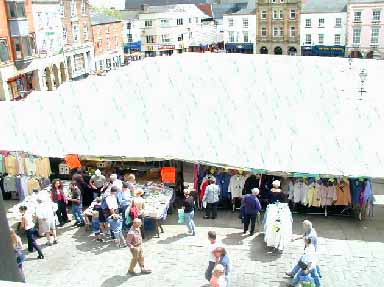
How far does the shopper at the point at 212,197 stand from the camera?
522 inches

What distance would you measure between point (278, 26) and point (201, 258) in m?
55.0

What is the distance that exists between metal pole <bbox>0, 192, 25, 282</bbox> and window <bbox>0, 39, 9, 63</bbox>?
126 ft

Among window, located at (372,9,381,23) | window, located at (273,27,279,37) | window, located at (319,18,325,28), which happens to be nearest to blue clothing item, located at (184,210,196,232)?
window, located at (372,9,381,23)

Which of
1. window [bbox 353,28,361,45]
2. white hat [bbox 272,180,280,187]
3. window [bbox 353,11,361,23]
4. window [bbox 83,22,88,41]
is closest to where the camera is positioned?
white hat [bbox 272,180,280,187]

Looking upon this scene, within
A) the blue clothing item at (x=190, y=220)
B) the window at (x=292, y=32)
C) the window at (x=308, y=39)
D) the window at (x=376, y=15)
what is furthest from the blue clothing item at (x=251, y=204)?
the window at (x=292, y=32)

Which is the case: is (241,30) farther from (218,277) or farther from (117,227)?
(218,277)

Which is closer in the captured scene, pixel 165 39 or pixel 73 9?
pixel 73 9

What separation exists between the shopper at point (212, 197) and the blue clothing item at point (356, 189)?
4008mm

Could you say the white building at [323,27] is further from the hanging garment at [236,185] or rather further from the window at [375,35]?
the hanging garment at [236,185]

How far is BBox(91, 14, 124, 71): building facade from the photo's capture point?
5634 centimetres

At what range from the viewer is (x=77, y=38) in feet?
168

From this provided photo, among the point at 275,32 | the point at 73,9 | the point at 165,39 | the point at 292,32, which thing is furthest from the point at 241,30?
the point at 73,9

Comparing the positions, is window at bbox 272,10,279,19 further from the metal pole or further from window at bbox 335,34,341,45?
the metal pole

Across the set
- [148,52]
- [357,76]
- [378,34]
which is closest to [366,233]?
[357,76]
